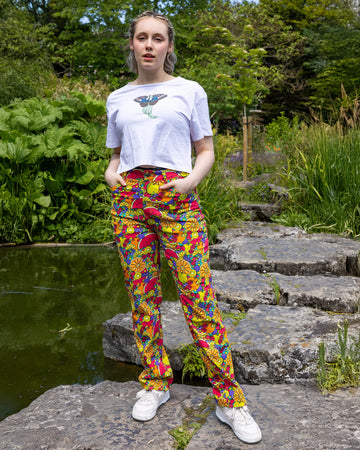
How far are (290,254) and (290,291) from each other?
704mm

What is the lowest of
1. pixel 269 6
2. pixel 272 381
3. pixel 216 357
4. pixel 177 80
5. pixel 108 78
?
pixel 272 381

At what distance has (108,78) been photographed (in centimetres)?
1348

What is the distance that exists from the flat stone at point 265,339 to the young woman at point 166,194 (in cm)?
45

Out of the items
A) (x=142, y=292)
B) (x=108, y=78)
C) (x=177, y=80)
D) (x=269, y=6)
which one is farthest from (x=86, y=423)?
(x=269, y=6)

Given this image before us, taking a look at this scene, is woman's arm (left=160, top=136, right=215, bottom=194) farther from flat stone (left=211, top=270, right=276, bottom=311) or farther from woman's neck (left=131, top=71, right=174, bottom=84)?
flat stone (left=211, top=270, right=276, bottom=311)

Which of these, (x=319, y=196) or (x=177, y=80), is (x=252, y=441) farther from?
(x=319, y=196)

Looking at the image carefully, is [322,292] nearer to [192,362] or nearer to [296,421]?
[192,362]

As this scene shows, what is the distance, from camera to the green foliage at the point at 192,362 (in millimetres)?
2303

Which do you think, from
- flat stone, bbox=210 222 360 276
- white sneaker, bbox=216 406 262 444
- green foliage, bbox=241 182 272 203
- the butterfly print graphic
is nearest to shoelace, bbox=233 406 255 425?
white sneaker, bbox=216 406 262 444

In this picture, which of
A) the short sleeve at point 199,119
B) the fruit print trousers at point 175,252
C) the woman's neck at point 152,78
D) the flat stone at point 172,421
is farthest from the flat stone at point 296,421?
the woman's neck at point 152,78

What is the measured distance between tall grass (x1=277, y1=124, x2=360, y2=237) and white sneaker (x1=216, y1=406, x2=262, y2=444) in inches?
114

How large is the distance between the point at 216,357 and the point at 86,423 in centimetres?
55

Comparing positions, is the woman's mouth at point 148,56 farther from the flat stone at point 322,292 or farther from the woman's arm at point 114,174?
the flat stone at point 322,292

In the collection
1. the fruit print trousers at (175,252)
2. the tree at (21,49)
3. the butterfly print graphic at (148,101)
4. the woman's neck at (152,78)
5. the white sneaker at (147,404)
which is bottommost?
the white sneaker at (147,404)
